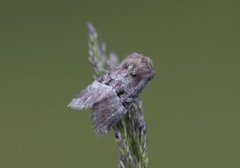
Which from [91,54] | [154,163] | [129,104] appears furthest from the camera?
[154,163]

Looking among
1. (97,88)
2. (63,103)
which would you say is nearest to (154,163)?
(63,103)

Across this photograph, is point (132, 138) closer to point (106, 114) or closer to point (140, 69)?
point (106, 114)

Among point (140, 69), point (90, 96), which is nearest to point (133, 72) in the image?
point (140, 69)

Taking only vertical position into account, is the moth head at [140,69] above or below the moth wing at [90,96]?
above

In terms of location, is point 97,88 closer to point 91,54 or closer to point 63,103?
point 91,54

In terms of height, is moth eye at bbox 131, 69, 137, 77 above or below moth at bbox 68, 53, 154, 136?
above

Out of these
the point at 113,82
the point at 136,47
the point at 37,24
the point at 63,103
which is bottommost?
the point at 113,82

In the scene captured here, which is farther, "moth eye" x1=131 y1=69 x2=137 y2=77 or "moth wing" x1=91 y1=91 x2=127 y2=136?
"moth eye" x1=131 y1=69 x2=137 y2=77
